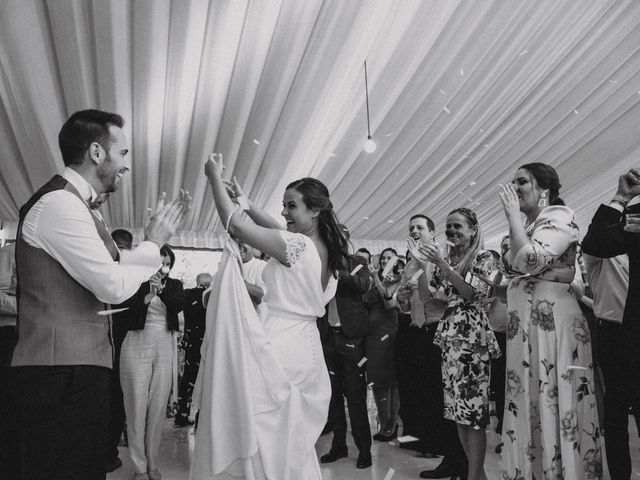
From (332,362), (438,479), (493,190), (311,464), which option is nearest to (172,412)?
(332,362)

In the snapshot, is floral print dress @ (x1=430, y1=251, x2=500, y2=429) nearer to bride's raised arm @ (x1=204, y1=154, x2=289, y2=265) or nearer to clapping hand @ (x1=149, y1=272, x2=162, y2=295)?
bride's raised arm @ (x1=204, y1=154, x2=289, y2=265)

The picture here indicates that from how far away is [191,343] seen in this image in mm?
5141

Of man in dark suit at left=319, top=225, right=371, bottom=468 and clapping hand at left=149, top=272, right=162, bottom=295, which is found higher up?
clapping hand at left=149, top=272, right=162, bottom=295

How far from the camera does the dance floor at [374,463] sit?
3.42 meters

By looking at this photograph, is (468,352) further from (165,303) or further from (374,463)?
(165,303)

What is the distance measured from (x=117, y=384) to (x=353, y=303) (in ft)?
6.26

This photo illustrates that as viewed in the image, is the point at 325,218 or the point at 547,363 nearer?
the point at 547,363

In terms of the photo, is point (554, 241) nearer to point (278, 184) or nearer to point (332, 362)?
point (332, 362)

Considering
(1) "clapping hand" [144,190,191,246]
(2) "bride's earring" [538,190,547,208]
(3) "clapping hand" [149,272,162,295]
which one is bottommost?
(3) "clapping hand" [149,272,162,295]

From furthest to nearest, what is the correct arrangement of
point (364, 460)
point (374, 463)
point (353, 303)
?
point (353, 303) < point (374, 463) < point (364, 460)

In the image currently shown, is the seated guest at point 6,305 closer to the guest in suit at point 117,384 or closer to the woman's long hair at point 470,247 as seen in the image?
the guest in suit at point 117,384

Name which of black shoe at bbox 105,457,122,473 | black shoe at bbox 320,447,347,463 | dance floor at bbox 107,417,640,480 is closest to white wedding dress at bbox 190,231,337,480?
dance floor at bbox 107,417,640,480

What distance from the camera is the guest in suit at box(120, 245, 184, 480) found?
3406 mm

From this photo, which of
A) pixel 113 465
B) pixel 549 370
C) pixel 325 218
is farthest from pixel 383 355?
pixel 325 218
